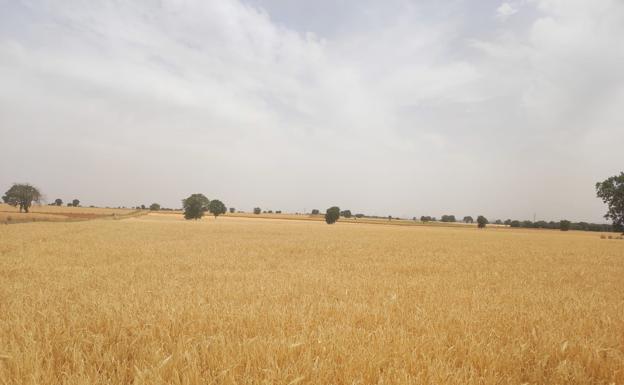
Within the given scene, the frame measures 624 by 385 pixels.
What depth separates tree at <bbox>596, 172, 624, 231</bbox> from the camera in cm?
5619

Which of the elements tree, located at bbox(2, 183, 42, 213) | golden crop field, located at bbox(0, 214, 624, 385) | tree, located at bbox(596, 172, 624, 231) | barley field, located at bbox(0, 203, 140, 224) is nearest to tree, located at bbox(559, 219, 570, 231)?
tree, located at bbox(596, 172, 624, 231)

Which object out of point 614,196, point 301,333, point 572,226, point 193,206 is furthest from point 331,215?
point 301,333

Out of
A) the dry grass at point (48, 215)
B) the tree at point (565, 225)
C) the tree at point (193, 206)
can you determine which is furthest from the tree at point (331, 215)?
the tree at point (565, 225)

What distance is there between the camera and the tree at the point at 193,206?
8219 cm

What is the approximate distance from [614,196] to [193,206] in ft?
275

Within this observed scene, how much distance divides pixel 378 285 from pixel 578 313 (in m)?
3.70

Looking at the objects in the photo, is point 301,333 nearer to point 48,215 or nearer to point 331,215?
point 331,215

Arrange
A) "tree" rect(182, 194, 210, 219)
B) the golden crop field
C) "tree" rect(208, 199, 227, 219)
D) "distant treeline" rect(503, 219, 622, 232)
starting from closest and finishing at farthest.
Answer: the golden crop field → "tree" rect(182, 194, 210, 219) → "tree" rect(208, 199, 227, 219) → "distant treeline" rect(503, 219, 622, 232)

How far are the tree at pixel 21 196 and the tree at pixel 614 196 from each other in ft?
440

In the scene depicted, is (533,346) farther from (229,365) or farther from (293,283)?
(293,283)

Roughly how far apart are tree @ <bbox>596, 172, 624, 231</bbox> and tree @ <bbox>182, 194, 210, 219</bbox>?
3202 inches

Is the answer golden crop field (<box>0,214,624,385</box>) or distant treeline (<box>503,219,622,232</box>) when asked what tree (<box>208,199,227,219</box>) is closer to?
golden crop field (<box>0,214,624,385</box>)

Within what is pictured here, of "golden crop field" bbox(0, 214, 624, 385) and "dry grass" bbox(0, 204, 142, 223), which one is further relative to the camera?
"dry grass" bbox(0, 204, 142, 223)

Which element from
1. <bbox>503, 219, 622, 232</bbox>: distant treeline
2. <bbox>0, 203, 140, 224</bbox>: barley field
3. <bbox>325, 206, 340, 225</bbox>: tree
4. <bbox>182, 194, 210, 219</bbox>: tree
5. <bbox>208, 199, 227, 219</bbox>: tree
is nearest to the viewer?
<bbox>0, 203, 140, 224</bbox>: barley field
